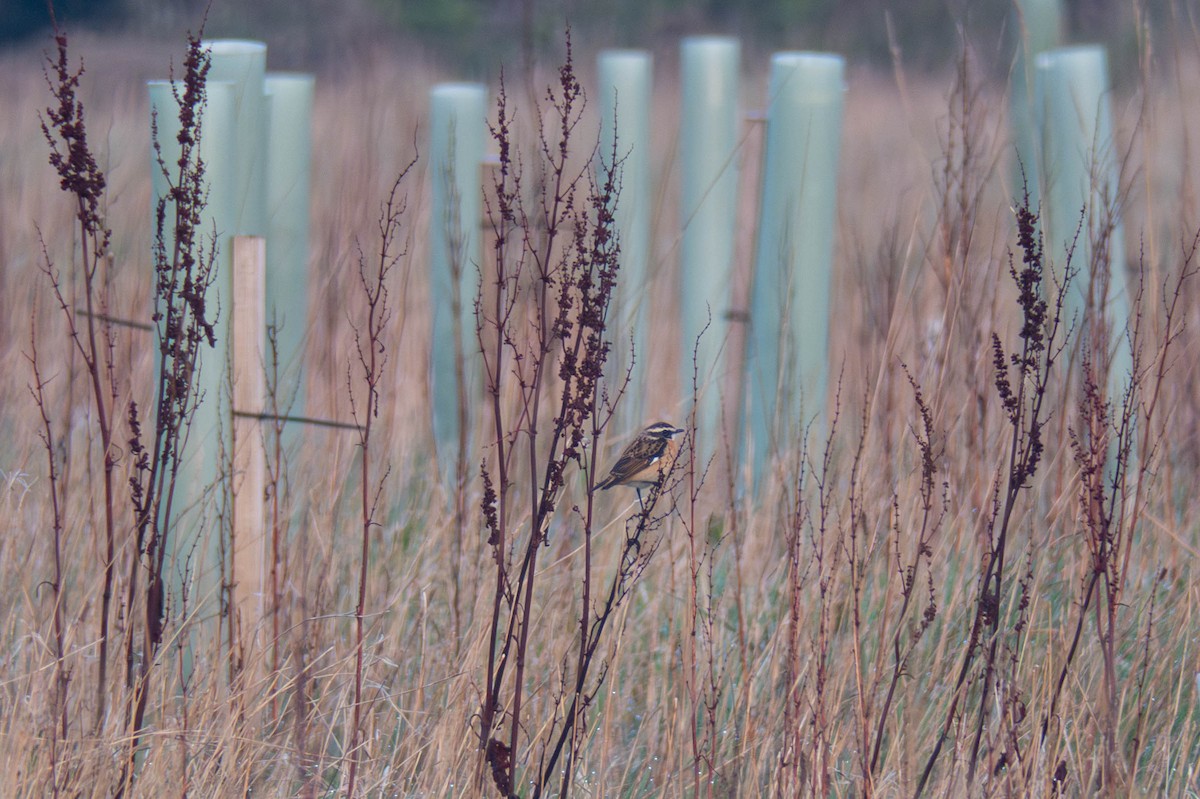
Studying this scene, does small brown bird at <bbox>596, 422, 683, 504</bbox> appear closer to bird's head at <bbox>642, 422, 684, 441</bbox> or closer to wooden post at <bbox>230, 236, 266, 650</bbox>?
bird's head at <bbox>642, 422, 684, 441</bbox>

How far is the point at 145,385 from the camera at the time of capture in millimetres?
3750

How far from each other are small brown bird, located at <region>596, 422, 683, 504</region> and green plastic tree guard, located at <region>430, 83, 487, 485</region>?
1399 millimetres

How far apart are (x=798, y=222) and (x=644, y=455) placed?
1.12 m

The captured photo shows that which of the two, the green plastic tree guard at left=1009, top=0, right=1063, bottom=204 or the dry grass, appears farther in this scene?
the green plastic tree guard at left=1009, top=0, right=1063, bottom=204

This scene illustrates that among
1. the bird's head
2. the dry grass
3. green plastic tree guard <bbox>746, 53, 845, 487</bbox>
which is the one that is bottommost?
the dry grass

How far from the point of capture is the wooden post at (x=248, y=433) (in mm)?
2285

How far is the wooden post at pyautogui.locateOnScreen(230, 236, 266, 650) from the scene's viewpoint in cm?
229

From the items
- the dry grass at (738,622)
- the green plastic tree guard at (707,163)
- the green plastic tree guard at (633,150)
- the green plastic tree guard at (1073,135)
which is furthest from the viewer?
the green plastic tree guard at (707,163)

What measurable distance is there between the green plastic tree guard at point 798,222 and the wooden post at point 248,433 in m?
1.32

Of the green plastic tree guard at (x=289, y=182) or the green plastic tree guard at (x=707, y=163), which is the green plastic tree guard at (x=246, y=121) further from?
the green plastic tree guard at (x=707, y=163)

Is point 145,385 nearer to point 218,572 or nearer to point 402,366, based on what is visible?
point 402,366

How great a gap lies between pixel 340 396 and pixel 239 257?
132 centimetres

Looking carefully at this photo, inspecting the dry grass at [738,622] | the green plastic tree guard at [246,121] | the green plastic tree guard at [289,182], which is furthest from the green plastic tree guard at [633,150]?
the green plastic tree guard at [246,121]

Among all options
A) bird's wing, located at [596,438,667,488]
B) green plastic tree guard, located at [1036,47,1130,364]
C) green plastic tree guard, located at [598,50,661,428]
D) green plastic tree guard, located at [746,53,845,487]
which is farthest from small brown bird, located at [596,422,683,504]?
green plastic tree guard, located at [1036,47,1130,364]
